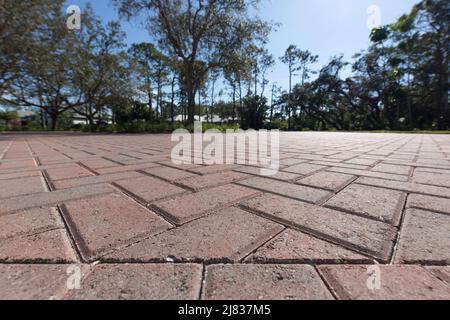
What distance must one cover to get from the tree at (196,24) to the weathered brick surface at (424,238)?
12258 mm

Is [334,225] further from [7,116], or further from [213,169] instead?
[7,116]

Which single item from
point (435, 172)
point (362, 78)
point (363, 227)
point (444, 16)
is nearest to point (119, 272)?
point (363, 227)

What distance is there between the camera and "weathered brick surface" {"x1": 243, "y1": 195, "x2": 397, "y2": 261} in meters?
0.84

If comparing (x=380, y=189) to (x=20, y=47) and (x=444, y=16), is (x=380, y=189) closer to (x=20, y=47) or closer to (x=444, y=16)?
(x=20, y=47)

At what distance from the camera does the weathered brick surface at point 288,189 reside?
1371 mm

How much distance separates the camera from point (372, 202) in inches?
50.2

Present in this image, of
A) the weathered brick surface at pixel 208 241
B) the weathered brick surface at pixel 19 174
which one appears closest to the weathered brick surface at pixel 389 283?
the weathered brick surface at pixel 208 241

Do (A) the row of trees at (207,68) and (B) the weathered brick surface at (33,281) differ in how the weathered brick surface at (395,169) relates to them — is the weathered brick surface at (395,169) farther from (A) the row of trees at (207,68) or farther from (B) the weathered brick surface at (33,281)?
(A) the row of trees at (207,68)

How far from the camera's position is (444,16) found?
1814 cm

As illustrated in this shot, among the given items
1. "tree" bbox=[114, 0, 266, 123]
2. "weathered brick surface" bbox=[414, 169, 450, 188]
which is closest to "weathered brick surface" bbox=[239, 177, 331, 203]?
"weathered brick surface" bbox=[414, 169, 450, 188]

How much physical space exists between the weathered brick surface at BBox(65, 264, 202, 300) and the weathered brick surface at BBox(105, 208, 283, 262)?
0.05 meters

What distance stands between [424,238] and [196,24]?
1406 centimetres

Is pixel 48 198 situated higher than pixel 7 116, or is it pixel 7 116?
pixel 7 116

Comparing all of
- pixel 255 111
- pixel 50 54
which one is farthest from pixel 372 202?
pixel 255 111
